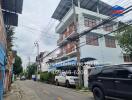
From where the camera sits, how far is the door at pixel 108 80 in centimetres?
935

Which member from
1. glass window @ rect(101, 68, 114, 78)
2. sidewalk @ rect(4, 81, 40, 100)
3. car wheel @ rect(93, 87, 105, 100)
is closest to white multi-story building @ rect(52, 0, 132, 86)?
sidewalk @ rect(4, 81, 40, 100)

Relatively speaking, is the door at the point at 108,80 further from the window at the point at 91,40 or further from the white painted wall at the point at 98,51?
the window at the point at 91,40

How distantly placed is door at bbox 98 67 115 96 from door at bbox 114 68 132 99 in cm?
30

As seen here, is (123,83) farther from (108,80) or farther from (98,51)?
(98,51)

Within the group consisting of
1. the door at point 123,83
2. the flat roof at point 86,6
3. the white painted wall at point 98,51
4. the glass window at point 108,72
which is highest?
the flat roof at point 86,6

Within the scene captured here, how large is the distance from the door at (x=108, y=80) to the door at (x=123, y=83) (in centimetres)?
30

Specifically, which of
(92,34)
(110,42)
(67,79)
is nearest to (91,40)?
(92,34)

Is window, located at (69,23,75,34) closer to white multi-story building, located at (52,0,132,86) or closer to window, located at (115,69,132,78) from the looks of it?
white multi-story building, located at (52,0,132,86)

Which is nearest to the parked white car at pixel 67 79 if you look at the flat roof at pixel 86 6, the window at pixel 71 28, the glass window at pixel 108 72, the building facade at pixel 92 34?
the building facade at pixel 92 34

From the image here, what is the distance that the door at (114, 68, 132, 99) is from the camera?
8.30m

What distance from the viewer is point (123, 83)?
8.62 meters

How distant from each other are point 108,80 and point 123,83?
1.13 m

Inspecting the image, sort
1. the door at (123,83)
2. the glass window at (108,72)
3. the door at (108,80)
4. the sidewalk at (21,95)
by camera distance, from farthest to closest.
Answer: the sidewalk at (21,95), the glass window at (108,72), the door at (108,80), the door at (123,83)

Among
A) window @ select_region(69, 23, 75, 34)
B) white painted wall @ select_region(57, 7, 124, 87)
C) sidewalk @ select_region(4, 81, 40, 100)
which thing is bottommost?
sidewalk @ select_region(4, 81, 40, 100)
